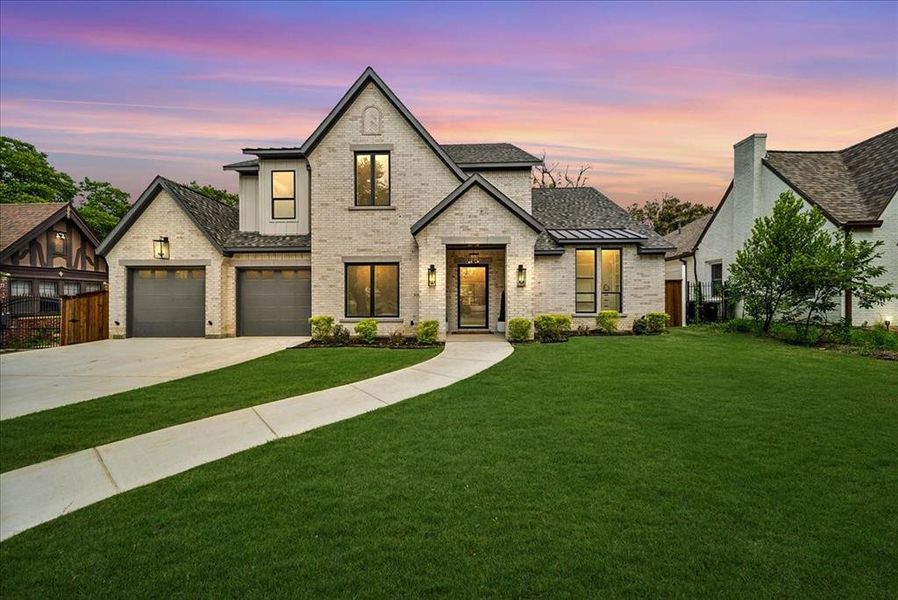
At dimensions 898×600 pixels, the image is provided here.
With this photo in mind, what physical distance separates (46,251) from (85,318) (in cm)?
1382

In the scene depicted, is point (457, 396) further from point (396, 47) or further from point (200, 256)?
point (396, 47)

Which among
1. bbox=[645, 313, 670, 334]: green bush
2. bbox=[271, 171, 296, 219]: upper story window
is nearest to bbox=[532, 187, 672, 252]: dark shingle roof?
bbox=[645, 313, 670, 334]: green bush

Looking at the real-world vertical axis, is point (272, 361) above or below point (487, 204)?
below

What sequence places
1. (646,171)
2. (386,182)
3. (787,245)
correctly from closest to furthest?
1. (787,245)
2. (386,182)
3. (646,171)

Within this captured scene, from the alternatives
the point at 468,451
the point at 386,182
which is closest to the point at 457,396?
the point at 468,451

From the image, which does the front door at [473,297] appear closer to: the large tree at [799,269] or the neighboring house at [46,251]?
the large tree at [799,269]

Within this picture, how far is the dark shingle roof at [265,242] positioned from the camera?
1564 centimetres

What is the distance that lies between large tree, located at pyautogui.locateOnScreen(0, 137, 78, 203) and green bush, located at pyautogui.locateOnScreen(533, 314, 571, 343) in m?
42.7

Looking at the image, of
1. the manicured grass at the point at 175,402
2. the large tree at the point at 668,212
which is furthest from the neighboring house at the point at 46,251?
the large tree at the point at 668,212

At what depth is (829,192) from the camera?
59.8ft

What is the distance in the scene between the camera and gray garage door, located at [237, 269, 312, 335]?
16.0 metres

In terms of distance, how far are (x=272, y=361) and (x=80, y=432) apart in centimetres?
532

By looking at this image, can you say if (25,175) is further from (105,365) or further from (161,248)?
(105,365)

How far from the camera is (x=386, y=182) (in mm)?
15383
